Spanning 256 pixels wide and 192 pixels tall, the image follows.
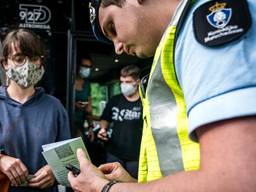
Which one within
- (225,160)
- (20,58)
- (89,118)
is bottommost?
(89,118)

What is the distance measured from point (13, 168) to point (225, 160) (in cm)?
197

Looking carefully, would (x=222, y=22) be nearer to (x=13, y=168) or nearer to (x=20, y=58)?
(x=13, y=168)

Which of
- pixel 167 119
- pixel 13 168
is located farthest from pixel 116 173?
pixel 13 168

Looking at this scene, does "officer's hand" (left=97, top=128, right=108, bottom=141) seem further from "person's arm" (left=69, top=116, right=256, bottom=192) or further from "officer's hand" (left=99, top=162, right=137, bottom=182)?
"person's arm" (left=69, top=116, right=256, bottom=192)

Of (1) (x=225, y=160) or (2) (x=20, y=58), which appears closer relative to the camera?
(1) (x=225, y=160)

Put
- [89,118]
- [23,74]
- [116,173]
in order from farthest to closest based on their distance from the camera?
[89,118] → [23,74] → [116,173]

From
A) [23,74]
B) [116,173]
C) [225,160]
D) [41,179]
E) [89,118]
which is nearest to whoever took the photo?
[225,160]

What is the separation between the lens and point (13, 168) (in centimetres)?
259

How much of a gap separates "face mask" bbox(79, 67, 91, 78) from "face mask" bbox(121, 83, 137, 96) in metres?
0.49

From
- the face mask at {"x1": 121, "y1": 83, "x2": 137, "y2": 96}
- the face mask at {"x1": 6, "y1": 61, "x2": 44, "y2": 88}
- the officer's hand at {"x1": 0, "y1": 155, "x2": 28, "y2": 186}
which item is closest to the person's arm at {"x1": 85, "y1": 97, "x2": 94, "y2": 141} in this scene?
the face mask at {"x1": 121, "y1": 83, "x2": 137, "y2": 96}

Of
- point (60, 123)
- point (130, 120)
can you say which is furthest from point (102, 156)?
point (60, 123)

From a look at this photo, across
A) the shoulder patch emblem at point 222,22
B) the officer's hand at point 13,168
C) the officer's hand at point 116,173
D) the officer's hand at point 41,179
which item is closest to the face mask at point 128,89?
the officer's hand at point 41,179

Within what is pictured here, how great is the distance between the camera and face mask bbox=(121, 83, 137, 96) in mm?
4824

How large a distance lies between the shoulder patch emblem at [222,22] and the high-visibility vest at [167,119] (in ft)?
0.28
